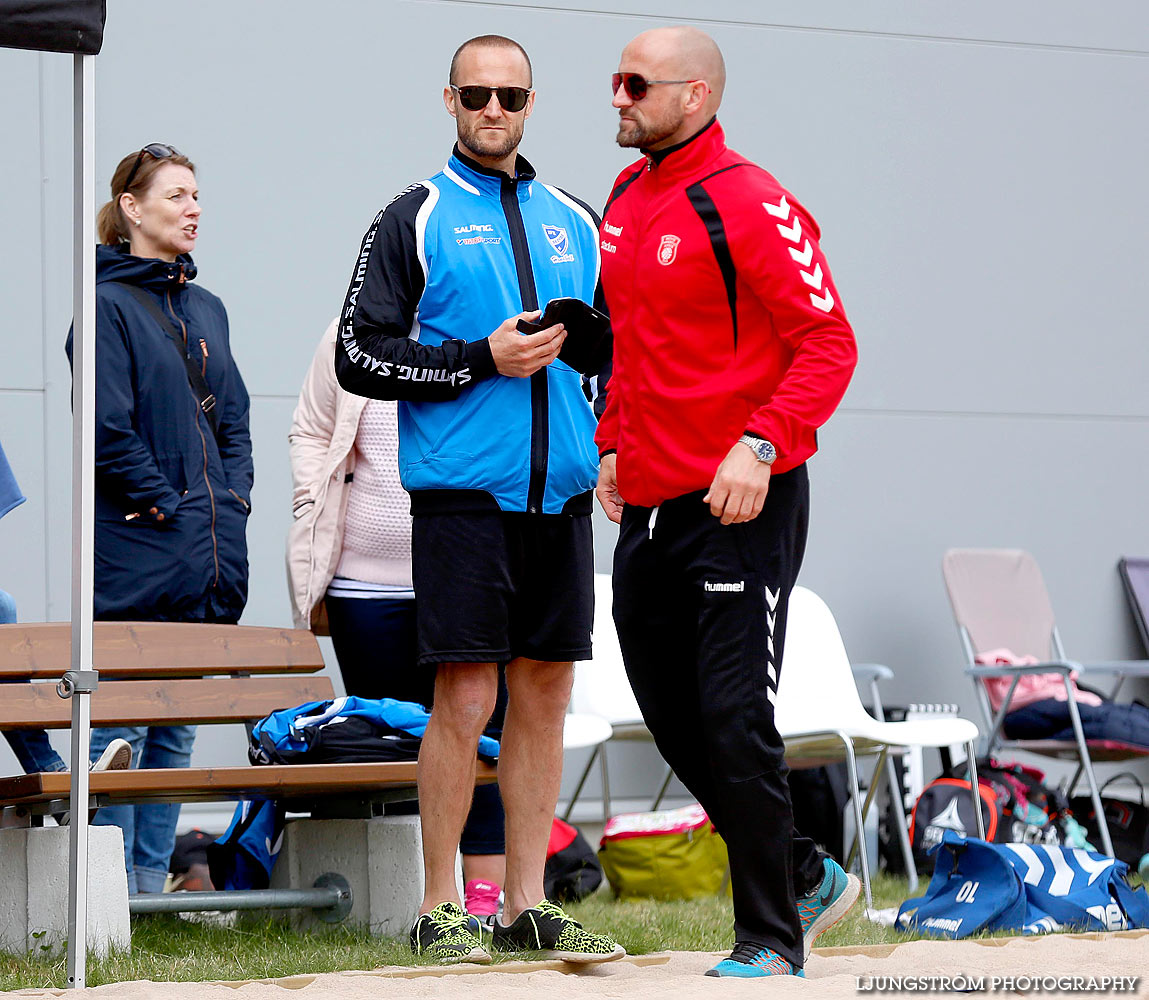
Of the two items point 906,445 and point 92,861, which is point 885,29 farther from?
point 92,861

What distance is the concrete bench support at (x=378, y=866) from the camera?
3.85 m

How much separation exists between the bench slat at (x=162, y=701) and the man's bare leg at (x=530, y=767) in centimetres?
101

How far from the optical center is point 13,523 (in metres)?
5.48

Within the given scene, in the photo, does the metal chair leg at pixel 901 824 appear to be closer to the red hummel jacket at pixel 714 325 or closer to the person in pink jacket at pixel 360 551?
the person in pink jacket at pixel 360 551

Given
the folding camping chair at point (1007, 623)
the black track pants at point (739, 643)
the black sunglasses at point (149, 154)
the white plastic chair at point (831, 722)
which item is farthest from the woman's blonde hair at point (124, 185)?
the folding camping chair at point (1007, 623)

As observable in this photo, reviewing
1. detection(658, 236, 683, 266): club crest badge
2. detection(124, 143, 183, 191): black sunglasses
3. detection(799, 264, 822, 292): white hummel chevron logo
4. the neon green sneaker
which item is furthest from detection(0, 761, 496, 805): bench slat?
detection(124, 143, 183, 191): black sunglasses

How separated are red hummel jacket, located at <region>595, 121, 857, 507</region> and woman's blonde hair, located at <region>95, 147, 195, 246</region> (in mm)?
1786

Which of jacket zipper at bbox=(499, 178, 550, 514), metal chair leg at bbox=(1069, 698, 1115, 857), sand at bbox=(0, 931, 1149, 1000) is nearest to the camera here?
sand at bbox=(0, 931, 1149, 1000)

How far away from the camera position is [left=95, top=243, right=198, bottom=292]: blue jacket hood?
433cm

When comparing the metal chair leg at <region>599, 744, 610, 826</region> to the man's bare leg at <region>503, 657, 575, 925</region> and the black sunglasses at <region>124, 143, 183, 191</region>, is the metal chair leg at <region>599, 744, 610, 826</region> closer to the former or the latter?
the man's bare leg at <region>503, 657, 575, 925</region>

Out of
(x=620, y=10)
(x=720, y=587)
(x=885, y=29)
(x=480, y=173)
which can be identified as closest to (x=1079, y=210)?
(x=885, y=29)

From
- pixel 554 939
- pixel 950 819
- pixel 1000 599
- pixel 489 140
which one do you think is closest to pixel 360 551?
pixel 489 140

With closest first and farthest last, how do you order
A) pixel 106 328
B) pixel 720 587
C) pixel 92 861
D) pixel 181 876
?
pixel 720 587 < pixel 92 861 < pixel 106 328 < pixel 181 876

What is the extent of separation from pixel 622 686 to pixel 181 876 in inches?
61.0
